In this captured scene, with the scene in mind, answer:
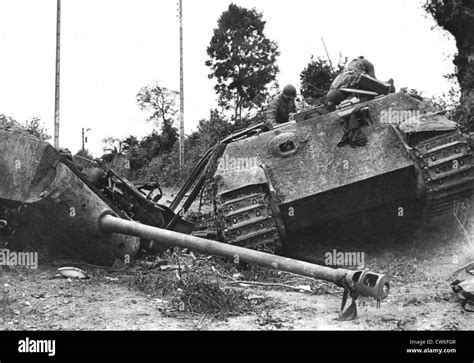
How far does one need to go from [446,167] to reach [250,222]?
2.33 metres

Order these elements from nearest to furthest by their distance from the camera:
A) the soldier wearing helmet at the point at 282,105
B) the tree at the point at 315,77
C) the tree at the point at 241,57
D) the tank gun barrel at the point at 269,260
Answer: the tank gun barrel at the point at 269,260 < the soldier wearing helmet at the point at 282,105 < the tree at the point at 315,77 < the tree at the point at 241,57

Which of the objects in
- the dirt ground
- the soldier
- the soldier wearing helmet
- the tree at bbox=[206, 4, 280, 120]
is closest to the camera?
the dirt ground

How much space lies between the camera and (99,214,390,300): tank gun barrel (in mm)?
4458

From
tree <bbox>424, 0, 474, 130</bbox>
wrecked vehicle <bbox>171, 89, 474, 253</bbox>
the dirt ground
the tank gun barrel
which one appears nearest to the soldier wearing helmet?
wrecked vehicle <bbox>171, 89, 474, 253</bbox>

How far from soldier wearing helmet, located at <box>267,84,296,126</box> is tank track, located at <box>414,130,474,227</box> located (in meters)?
3.75

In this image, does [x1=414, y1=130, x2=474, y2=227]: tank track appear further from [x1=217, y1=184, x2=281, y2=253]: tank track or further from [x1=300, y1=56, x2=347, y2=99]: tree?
[x1=300, y1=56, x2=347, y2=99]: tree

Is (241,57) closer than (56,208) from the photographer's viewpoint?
No

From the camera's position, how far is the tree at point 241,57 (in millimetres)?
29156

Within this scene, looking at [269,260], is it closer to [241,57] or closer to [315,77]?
[315,77]

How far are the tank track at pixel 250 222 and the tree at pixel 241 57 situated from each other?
846 inches

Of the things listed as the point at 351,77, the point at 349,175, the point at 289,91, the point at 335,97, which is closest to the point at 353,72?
the point at 351,77

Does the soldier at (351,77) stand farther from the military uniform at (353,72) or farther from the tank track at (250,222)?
the tank track at (250,222)

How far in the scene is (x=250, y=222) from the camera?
6.79 meters

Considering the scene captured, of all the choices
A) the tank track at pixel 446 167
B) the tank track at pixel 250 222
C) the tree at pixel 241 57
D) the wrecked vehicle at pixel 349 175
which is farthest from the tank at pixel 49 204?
the tree at pixel 241 57
